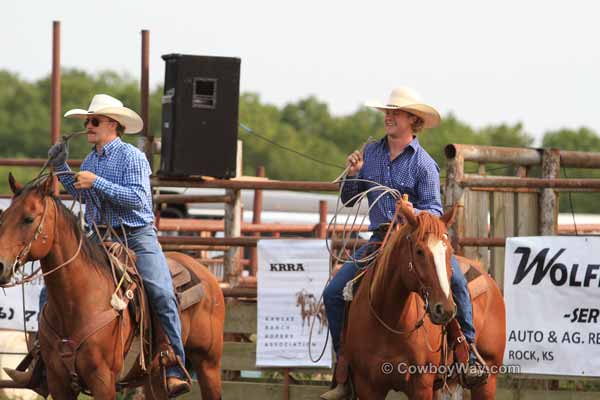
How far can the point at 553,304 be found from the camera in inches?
341

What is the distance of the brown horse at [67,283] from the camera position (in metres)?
6.48

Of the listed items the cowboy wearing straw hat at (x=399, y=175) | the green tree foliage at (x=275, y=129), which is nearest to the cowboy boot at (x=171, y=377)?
the cowboy wearing straw hat at (x=399, y=175)

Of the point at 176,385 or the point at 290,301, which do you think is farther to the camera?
the point at 290,301

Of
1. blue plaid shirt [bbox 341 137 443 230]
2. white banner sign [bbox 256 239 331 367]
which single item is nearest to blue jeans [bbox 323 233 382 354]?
blue plaid shirt [bbox 341 137 443 230]

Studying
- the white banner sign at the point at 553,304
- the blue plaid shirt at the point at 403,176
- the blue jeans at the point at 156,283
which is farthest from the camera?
the white banner sign at the point at 553,304

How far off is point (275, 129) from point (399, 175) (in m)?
71.7

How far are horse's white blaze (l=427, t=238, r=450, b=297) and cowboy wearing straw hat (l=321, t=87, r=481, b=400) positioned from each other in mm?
729

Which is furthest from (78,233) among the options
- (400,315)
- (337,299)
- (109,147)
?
(400,315)

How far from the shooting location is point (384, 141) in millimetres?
7289

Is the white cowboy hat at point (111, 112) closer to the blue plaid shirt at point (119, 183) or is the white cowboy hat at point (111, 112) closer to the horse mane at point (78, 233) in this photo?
the blue plaid shirt at point (119, 183)

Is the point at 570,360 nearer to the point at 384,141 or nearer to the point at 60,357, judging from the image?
the point at 384,141

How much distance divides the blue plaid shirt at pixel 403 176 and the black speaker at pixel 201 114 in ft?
9.38

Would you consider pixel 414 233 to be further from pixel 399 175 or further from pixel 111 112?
pixel 111 112

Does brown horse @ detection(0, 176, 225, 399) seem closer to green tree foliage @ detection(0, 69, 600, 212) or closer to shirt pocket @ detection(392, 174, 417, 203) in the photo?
shirt pocket @ detection(392, 174, 417, 203)
